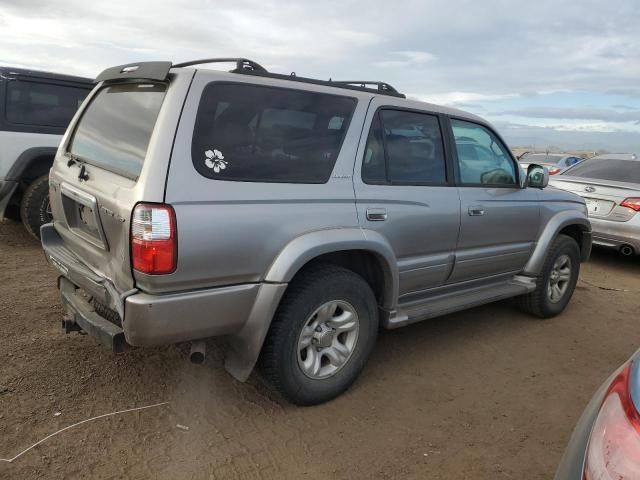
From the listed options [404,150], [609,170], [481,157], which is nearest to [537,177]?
[481,157]

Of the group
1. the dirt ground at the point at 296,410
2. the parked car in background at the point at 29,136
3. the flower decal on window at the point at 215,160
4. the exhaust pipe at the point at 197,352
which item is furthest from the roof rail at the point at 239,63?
the parked car in background at the point at 29,136

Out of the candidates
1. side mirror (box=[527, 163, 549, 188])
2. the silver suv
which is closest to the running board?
the silver suv

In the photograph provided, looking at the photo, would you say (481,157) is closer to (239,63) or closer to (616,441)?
(239,63)

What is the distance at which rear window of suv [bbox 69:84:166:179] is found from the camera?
2658 mm

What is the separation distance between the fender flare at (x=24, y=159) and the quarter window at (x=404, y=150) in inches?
171

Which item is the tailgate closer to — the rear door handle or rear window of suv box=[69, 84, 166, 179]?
rear window of suv box=[69, 84, 166, 179]

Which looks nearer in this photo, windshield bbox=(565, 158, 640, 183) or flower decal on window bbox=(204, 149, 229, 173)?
flower decal on window bbox=(204, 149, 229, 173)

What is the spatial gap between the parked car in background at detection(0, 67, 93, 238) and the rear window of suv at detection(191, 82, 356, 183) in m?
4.10

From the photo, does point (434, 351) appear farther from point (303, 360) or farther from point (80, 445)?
point (80, 445)

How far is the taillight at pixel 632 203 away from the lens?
268 inches

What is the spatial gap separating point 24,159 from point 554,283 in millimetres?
5701

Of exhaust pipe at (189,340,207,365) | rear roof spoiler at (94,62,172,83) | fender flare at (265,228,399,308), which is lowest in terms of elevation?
exhaust pipe at (189,340,207,365)

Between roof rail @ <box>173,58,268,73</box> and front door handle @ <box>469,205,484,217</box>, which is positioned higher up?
roof rail @ <box>173,58,268,73</box>

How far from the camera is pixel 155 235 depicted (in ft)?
7.82
